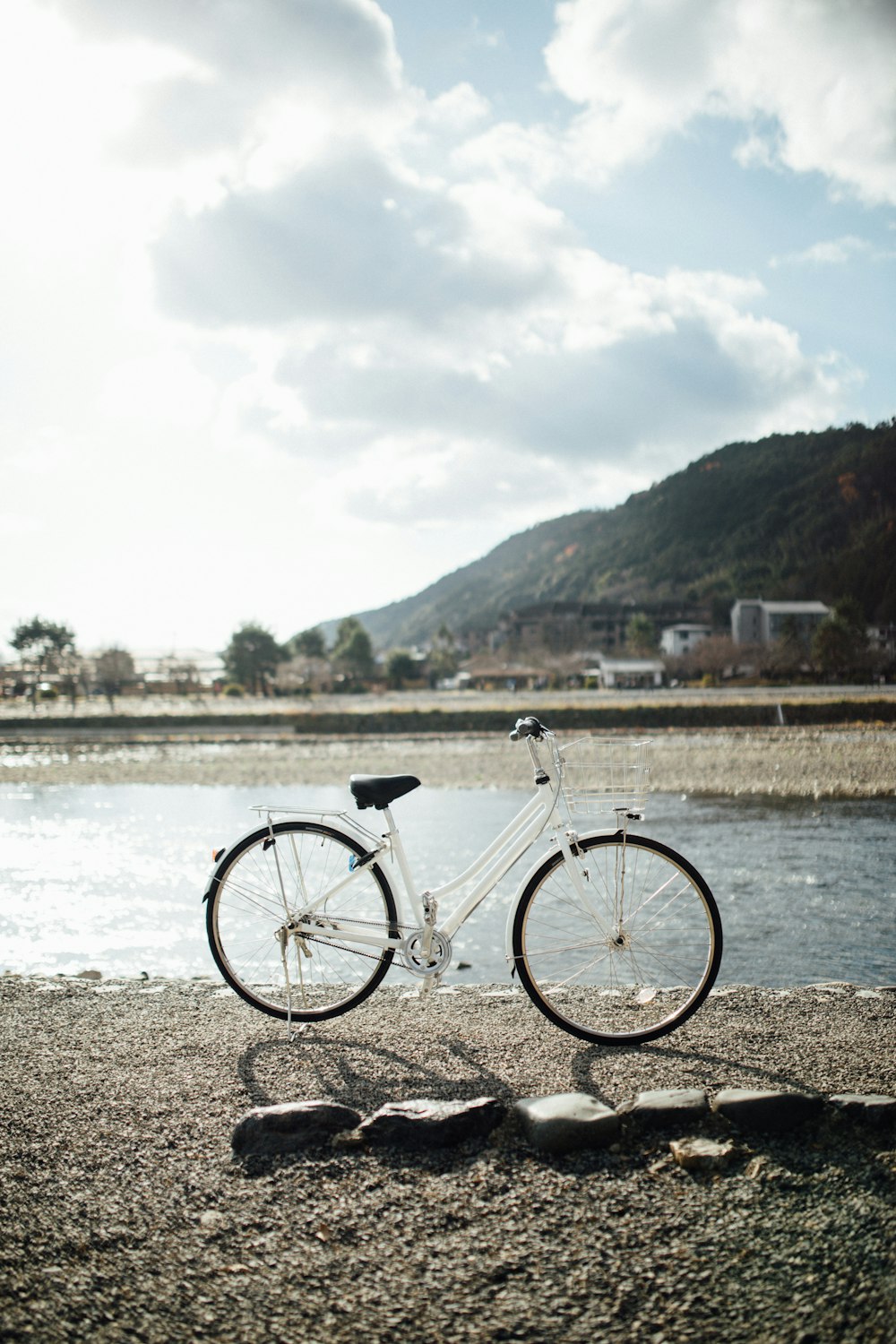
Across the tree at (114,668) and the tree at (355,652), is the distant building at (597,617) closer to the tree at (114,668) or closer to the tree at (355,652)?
the tree at (355,652)

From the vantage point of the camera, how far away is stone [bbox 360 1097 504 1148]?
2920 millimetres

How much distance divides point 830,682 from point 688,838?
194ft

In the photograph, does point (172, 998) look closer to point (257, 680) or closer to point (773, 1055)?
point (773, 1055)

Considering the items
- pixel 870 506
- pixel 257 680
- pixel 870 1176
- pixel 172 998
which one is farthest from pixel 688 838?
pixel 870 506

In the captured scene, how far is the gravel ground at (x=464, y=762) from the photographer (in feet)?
67.4

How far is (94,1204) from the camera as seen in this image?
8.64ft

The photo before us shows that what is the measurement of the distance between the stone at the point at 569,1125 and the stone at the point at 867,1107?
0.74 metres

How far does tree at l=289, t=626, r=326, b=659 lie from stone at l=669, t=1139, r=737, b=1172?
396 ft

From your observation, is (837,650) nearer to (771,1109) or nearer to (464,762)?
(464,762)

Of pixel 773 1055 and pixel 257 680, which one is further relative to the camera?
pixel 257 680

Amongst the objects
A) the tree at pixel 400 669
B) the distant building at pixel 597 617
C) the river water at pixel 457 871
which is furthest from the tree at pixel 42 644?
the river water at pixel 457 871

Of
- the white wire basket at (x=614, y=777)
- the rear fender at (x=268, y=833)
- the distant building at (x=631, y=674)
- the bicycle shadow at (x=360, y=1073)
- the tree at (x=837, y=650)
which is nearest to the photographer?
the bicycle shadow at (x=360, y=1073)

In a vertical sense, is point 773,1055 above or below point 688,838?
above

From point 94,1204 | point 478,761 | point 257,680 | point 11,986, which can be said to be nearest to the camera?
point 94,1204
